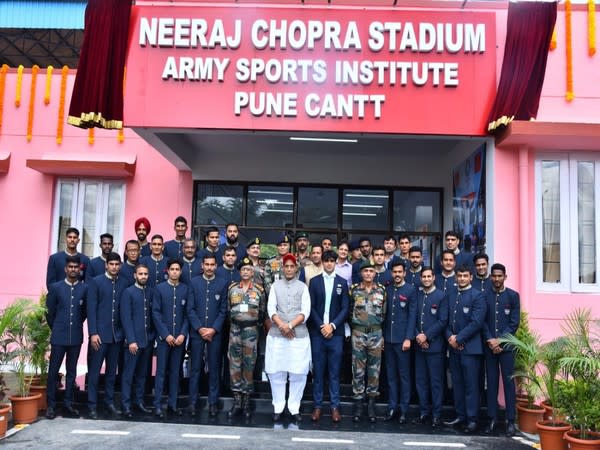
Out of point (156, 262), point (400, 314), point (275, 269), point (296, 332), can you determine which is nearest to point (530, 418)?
point (400, 314)

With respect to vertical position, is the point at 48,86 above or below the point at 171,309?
above

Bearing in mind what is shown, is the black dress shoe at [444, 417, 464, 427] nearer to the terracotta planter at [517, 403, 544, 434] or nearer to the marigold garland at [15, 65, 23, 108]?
the terracotta planter at [517, 403, 544, 434]

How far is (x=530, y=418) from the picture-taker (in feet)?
19.1

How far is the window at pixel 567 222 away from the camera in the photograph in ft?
23.8

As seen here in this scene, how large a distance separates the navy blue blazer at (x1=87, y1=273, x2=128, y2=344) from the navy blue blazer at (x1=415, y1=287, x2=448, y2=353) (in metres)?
3.28

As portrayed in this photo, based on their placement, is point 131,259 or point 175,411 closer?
point 175,411

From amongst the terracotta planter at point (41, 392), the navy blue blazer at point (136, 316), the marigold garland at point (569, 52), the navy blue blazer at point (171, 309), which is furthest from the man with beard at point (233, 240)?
the marigold garland at point (569, 52)

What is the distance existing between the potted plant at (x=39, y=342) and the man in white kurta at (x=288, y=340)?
97.1 inches

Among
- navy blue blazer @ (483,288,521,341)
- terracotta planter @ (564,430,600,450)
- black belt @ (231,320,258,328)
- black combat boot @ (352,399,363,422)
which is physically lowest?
black combat boot @ (352,399,363,422)

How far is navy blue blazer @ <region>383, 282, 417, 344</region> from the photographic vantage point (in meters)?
6.01

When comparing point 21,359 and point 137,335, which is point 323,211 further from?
point 21,359

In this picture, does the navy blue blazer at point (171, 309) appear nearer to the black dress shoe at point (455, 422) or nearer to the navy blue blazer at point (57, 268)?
the navy blue blazer at point (57, 268)

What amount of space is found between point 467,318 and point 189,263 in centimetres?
328

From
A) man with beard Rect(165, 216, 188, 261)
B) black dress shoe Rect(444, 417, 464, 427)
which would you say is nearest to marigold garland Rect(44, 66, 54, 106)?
man with beard Rect(165, 216, 188, 261)
